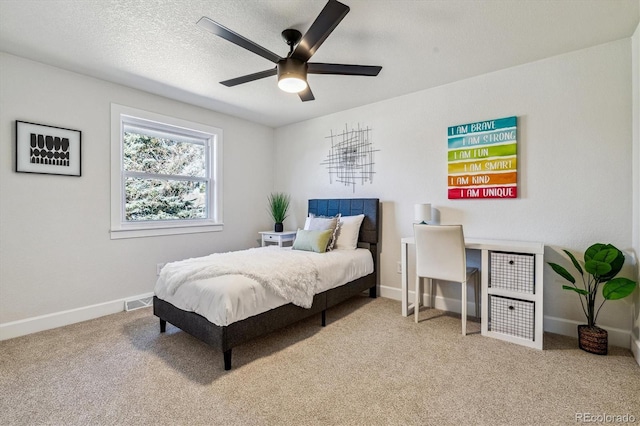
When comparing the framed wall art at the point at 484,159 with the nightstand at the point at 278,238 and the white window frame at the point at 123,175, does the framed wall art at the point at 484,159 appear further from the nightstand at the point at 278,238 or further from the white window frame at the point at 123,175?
the white window frame at the point at 123,175

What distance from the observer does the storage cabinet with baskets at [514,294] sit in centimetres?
235

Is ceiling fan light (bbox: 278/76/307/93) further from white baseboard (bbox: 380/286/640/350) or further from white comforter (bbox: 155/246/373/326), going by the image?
white baseboard (bbox: 380/286/640/350)

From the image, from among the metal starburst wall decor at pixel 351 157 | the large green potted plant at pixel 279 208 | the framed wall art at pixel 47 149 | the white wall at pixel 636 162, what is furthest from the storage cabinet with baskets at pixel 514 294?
the framed wall art at pixel 47 149

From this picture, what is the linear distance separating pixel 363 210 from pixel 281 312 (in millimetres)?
1840

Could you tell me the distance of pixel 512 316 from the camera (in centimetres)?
245

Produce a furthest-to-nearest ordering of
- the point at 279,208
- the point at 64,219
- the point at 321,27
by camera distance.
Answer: the point at 279,208
the point at 64,219
the point at 321,27

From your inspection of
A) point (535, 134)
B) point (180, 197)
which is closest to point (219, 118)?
point (180, 197)

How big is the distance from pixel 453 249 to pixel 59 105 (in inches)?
157

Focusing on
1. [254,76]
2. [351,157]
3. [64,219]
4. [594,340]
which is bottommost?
[594,340]

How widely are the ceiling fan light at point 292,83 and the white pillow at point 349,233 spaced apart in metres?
1.84

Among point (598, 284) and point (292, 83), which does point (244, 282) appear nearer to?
point (292, 83)

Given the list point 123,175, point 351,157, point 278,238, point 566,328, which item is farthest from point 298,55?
point 566,328

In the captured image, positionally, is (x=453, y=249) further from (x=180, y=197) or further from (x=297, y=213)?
(x=180, y=197)

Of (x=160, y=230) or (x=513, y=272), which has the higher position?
(x=160, y=230)
